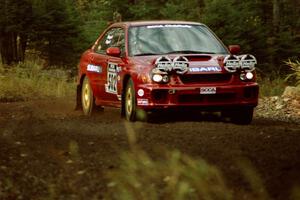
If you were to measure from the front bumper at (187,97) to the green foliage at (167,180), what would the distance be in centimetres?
380

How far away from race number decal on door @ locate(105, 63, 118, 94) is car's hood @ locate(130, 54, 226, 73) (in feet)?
1.94

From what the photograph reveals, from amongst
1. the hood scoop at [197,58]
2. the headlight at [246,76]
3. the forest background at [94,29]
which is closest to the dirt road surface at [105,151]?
the hood scoop at [197,58]

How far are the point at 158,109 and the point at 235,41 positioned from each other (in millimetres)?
14824

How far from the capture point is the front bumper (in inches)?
427

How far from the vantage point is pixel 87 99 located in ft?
45.0

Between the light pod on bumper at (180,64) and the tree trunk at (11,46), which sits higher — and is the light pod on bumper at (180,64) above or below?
above

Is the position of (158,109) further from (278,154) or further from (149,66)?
(278,154)

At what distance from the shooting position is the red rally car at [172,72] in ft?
35.7

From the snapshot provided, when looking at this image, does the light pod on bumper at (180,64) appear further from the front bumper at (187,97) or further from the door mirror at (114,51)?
the door mirror at (114,51)

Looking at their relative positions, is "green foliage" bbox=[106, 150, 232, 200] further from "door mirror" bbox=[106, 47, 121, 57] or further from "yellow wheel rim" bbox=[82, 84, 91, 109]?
"yellow wheel rim" bbox=[82, 84, 91, 109]

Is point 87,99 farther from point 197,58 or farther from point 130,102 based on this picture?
point 197,58

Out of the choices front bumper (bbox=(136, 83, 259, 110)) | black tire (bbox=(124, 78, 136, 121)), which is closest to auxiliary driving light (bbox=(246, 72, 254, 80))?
front bumper (bbox=(136, 83, 259, 110))

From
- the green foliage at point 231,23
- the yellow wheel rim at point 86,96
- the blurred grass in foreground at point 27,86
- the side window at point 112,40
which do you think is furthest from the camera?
the green foliage at point 231,23

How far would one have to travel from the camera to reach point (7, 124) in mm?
10844
